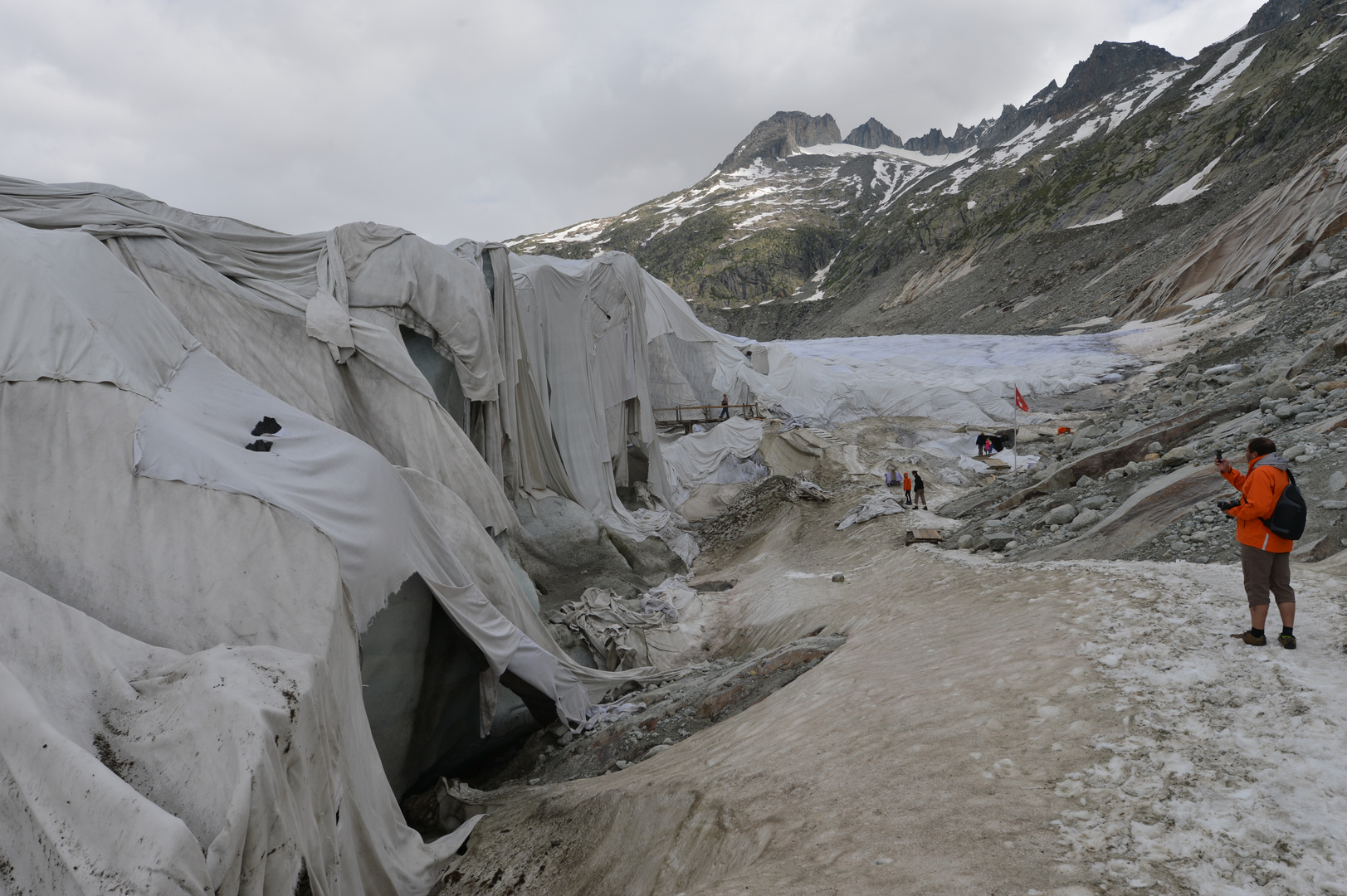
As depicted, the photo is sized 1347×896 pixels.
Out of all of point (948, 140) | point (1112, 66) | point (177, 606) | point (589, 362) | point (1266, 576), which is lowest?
point (1266, 576)

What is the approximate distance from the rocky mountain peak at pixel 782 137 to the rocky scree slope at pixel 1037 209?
18.3 metres

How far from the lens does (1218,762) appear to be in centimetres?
318

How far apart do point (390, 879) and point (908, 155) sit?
173072 mm

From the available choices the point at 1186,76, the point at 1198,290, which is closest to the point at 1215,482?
the point at 1198,290

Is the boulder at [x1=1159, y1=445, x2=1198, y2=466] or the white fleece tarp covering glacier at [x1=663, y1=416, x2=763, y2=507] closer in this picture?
the boulder at [x1=1159, y1=445, x2=1198, y2=466]

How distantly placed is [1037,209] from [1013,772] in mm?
63302

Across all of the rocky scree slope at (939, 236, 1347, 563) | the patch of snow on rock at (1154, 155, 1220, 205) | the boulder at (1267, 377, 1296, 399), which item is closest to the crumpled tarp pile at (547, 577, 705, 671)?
the rocky scree slope at (939, 236, 1347, 563)

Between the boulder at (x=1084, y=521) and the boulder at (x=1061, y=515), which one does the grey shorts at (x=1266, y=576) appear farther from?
the boulder at (x=1061, y=515)

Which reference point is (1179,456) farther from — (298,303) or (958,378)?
(958,378)

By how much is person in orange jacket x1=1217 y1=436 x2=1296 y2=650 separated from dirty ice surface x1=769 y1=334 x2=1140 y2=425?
58.1 feet

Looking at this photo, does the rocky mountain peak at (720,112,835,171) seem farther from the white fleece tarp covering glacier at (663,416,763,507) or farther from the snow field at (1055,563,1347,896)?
the snow field at (1055,563,1347,896)

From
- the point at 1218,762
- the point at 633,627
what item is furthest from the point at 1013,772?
the point at 633,627

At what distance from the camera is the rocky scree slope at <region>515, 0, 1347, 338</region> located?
39.3 m

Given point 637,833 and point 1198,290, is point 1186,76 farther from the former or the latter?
point 637,833
